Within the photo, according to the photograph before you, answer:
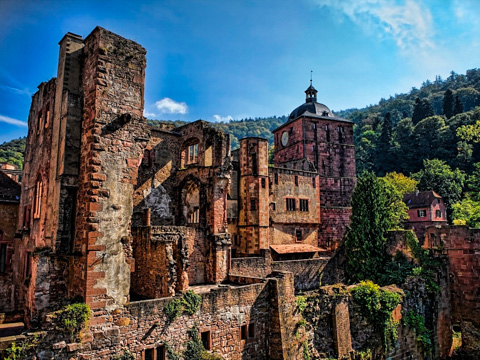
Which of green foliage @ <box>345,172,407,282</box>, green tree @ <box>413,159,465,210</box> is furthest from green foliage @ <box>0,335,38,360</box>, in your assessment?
green tree @ <box>413,159,465,210</box>

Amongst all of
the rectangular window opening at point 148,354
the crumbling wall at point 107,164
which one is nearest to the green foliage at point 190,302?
the rectangular window opening at point 148,354

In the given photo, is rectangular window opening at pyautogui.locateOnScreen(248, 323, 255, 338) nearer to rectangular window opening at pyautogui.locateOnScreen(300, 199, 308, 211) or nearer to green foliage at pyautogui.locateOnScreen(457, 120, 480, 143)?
rectangular window opening at pyautogui.locateOnScreen(300, 199, 308, 211)

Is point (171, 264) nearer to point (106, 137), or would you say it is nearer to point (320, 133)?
point (106, 137)

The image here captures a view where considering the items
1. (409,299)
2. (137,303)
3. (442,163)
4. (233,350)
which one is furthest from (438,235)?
(442,163)

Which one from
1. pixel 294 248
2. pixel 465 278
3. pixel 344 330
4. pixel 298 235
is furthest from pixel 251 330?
pixel 298 235

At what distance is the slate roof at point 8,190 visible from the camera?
61.5 ft

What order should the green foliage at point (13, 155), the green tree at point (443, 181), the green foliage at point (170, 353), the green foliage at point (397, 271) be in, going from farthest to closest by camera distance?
1. the green foliage at point (13, 155)
2. the green tree at point (443, 181)
3. the green foliage at point (397, 271)
4. the green foliage at point (170, 353)

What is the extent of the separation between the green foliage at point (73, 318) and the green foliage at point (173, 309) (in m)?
2.96

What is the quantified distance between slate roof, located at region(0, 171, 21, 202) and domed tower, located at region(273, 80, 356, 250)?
26305 mm

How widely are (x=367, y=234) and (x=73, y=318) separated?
23.1 metres

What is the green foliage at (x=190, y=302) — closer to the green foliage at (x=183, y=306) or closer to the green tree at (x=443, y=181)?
the green foliage at (x=183, y=306)

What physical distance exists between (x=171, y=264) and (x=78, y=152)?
6265 millimetres

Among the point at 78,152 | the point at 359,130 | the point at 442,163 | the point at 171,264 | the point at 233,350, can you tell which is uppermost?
the point at 359,130

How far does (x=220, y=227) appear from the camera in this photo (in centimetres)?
2314
